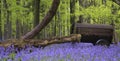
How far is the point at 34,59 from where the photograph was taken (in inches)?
251

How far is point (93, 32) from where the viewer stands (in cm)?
1662

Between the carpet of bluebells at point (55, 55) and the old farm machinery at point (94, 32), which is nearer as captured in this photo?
the carpet of bluebells at point (55, 55)

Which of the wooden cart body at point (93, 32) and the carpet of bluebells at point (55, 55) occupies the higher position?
the carpet of bluebells at point (55, 55)

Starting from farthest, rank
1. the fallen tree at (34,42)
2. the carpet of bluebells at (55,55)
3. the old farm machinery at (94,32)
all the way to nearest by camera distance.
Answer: the old farm machinery at (94,32) → the fallen tree at (34,42) → the carpet of bluebells at (55,55)

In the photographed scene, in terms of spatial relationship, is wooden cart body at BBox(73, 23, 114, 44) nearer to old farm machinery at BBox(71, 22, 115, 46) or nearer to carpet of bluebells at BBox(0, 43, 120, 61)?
old farm machinery at BBox(71, 22, 115, 46)

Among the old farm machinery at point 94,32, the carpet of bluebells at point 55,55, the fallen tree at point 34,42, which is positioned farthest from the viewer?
the old farm machinery at point 94,32

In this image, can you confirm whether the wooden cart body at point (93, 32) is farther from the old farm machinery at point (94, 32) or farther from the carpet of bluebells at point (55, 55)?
the carpet of bluebells at point (55, 55)

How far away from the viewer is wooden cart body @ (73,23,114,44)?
1636cm

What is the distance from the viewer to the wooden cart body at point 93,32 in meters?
16.4

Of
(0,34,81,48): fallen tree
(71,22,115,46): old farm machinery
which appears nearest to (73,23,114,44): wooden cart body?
(71,22,115,46): old farm machinery

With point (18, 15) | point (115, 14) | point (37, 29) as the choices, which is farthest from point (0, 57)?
point (18, 15)

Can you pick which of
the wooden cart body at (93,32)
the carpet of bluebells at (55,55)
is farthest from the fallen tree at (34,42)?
the wooden cart body at (93,32)

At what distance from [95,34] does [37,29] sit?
4.42m

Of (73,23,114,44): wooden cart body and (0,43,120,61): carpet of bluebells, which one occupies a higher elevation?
(0,43,120,61): carpet of bluebells
